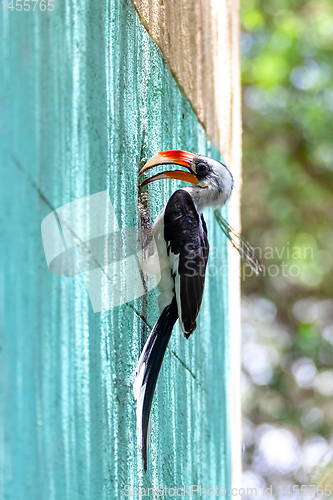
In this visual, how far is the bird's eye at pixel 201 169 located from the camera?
71.6 inches

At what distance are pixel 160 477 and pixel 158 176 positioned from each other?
0.79 meters

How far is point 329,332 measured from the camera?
6.14 m

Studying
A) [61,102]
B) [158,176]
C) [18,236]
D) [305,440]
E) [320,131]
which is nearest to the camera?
[18,236]

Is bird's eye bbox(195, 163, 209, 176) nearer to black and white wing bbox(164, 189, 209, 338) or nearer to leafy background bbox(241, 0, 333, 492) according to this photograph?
black and white wing bbox(164, 189, 209, 338)

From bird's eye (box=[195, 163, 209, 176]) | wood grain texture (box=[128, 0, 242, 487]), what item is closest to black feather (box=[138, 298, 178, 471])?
bird's eye (box=[195, 163, 209, 176])

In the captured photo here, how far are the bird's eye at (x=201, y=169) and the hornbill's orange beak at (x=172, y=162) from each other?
0.8 inches

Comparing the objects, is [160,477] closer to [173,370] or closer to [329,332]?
[173,370]

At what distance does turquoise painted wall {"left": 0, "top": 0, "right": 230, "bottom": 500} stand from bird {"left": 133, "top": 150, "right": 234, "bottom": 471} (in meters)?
0.05

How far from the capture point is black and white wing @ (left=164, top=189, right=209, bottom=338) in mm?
1627

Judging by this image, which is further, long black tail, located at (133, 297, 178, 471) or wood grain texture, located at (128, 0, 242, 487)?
wood grain texture, located at (128, 0, 242, 487)

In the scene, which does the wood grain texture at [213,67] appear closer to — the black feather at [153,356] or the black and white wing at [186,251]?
the black and white wing at [186,251]

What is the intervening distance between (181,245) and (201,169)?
268mm

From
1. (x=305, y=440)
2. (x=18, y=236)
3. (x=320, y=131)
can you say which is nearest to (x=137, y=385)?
(x=18, y=236)

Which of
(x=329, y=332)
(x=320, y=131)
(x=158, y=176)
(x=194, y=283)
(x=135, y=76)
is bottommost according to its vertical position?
(x=329, y=332)
